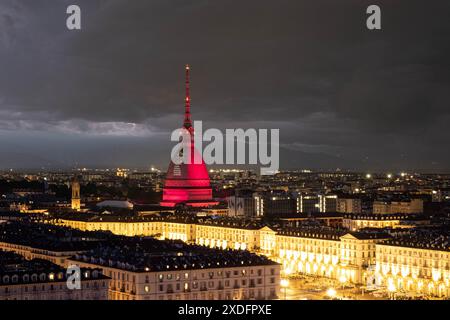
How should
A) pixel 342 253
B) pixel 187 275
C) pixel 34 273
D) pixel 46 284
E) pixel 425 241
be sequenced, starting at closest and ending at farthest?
pixel 46 284 < pixel 34 273 < pixel 187 275 < pixel 425 241 < pixel 342 253

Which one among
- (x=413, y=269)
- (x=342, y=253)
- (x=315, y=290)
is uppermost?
(x=342, y=253)

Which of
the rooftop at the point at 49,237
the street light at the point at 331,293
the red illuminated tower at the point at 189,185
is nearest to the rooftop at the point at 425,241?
the street light at the point at 331,293

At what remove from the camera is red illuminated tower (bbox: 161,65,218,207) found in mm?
127188

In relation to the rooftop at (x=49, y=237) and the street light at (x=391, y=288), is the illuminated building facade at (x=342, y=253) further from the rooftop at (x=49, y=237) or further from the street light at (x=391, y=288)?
the rooftop at (x=49, y=237)

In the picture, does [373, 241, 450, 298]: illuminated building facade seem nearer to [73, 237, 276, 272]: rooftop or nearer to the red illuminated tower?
[73, 237, 276, 272]: rooftop

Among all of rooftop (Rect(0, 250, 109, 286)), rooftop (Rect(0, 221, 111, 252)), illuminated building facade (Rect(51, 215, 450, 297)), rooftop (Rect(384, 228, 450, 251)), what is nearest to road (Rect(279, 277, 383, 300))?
illuminated building facade (Rect(51, 215, 450, 297))

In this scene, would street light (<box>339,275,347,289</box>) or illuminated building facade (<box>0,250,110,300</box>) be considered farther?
street light (<box>339,275,347,289</box>)

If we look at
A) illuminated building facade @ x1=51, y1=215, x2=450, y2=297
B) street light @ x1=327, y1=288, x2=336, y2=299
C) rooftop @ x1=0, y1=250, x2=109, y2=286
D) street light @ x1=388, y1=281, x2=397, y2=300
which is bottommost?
street light @ x1=388, y1=281, x2=397, y2=300

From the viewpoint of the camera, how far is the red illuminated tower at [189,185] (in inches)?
5007

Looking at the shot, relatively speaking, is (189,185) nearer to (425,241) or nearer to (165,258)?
(425,241)

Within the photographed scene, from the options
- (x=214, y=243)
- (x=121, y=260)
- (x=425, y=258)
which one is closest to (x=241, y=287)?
(x=121, y=260)

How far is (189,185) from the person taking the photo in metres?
128

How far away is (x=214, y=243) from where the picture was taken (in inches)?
3733

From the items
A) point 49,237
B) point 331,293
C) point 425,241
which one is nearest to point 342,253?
Result: point 425,241
